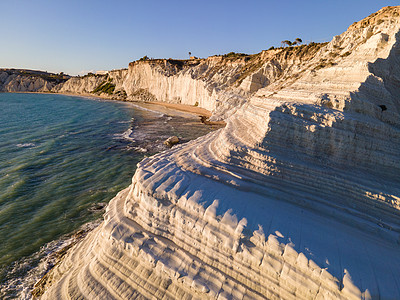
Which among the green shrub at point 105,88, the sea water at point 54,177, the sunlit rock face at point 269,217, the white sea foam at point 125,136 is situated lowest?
the sea water at point 54,177

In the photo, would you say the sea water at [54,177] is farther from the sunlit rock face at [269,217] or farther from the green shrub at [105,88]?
the green shrub at [105,88]

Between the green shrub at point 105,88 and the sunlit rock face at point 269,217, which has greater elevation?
the green shrub at point 105,88

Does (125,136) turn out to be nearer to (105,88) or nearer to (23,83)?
Answer: (105,88)

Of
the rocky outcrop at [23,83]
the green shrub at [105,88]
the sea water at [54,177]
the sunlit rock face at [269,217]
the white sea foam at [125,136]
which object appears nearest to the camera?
the sunlit rock face at [269,217]

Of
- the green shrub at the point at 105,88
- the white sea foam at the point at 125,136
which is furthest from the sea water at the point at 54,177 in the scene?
the green shrub at the point at 105,88

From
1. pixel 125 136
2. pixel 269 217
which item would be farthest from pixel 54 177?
pixel 269 217

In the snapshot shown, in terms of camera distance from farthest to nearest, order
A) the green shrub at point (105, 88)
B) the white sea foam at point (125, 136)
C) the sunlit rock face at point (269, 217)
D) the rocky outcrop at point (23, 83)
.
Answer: the rocky outcrop at point (23, 83)
the green shrub at point (105, 88)
the white sea foam at point (125, 136)
the sunlit rock face at point (269, 217)

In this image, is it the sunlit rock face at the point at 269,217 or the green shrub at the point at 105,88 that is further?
the green shrub at the point at 105,88
